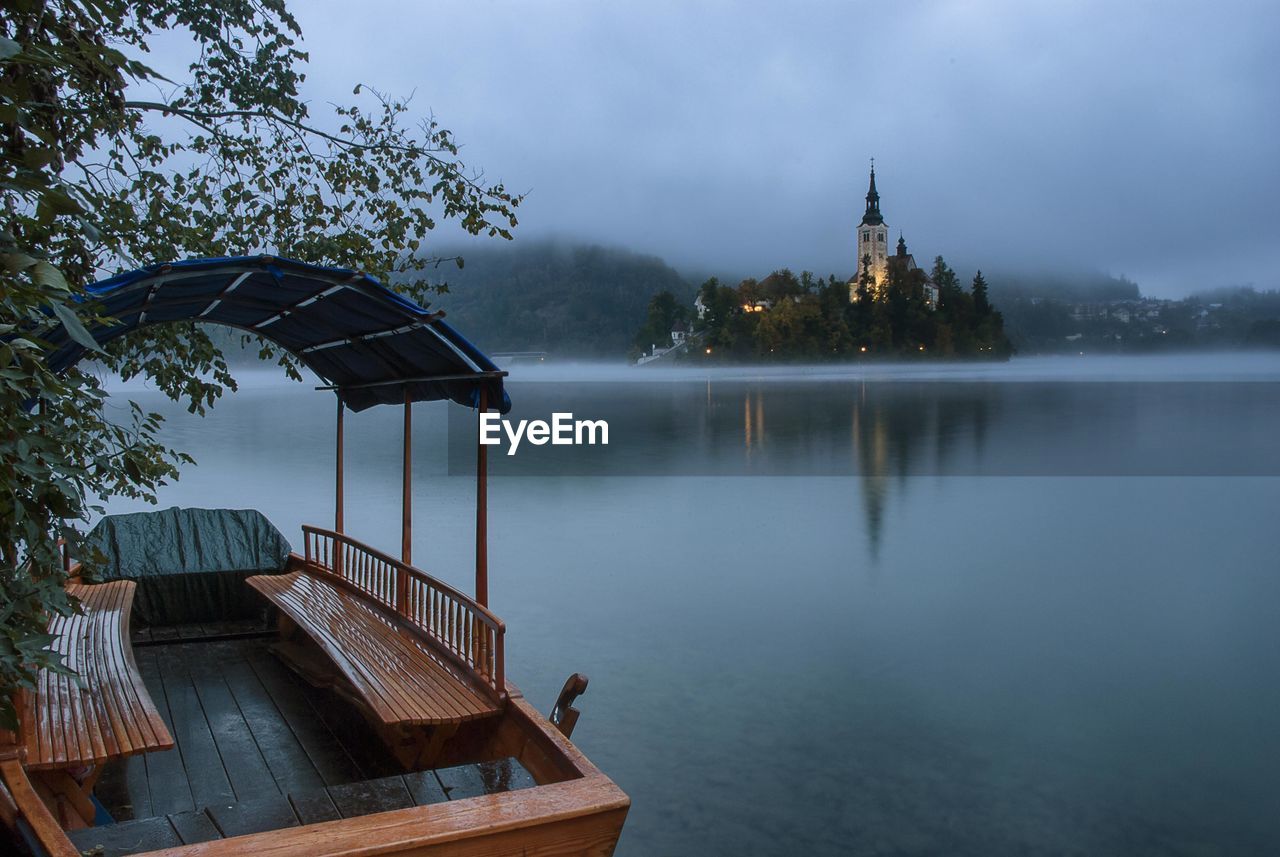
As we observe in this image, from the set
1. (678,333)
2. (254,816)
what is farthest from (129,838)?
(678,333)

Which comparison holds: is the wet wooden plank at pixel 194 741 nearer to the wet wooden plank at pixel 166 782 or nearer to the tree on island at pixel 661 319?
the wet wooden plank at pixel 166 782

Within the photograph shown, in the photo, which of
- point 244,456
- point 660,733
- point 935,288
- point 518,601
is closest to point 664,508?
point 518,601

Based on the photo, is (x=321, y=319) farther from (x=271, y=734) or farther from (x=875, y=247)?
(x=875, y=247)

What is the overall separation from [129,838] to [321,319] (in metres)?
3.13

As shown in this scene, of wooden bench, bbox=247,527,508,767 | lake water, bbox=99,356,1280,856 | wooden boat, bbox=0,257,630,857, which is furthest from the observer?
lake water, bbox=99,356,1280,856

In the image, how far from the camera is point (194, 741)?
16.0 ft

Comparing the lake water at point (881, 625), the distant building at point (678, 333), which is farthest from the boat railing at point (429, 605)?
the distant building at point (678, 333)

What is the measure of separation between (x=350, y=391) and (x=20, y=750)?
3.90 meters

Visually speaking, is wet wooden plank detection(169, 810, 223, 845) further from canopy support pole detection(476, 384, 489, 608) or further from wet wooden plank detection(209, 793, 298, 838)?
canopy support pole detection(476, 384, 489, 608)

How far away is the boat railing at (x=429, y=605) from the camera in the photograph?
174 inches

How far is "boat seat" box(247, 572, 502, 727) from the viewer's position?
407cm

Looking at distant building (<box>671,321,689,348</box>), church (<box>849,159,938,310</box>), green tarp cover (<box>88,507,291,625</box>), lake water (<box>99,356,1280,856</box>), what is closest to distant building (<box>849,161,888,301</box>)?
church (<box>849,159,938,310</box>)

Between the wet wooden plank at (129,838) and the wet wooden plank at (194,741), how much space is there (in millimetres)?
978

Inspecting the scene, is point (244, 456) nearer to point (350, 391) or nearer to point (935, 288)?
point (350, 391)
